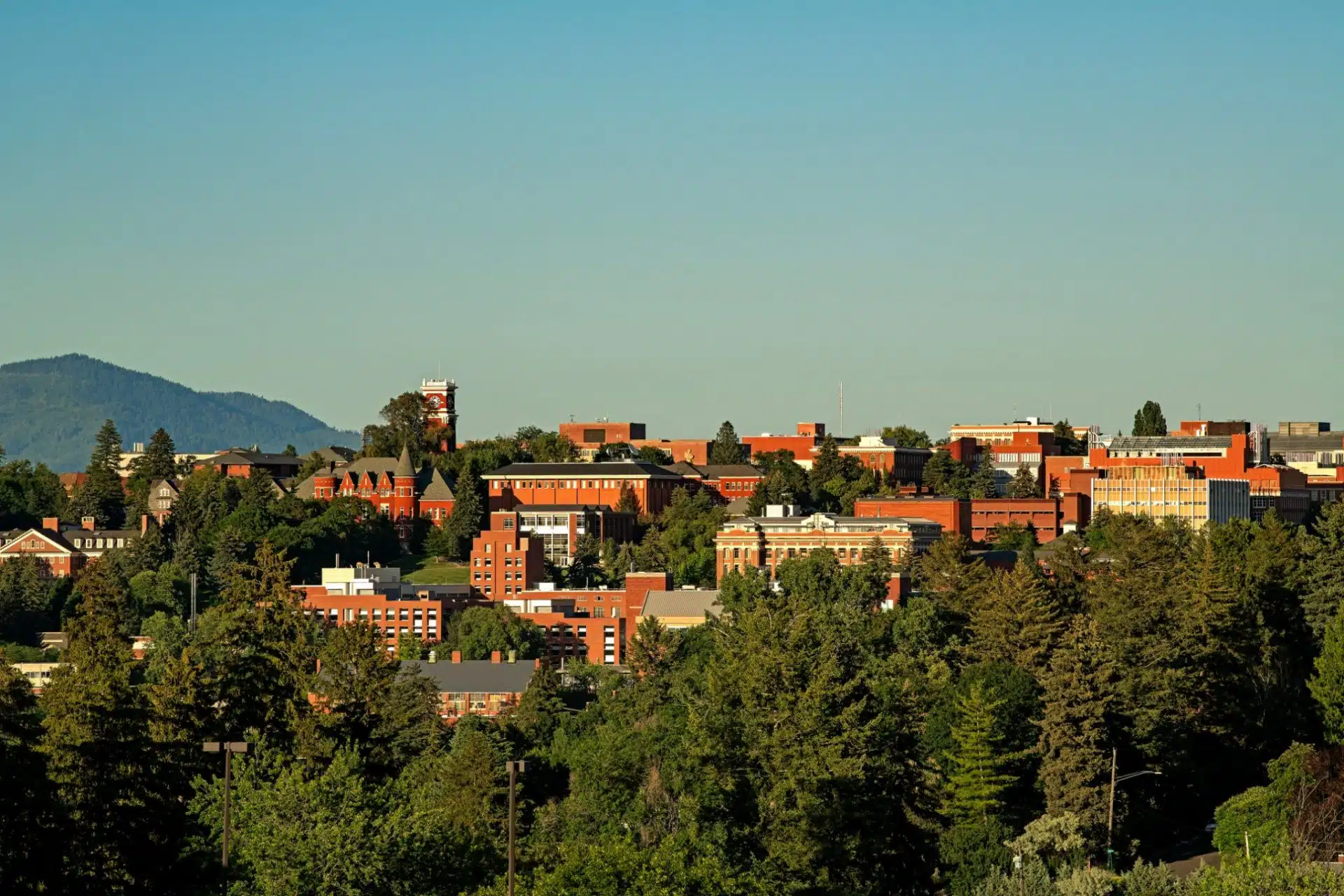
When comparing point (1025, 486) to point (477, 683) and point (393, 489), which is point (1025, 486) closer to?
point (393, 489)

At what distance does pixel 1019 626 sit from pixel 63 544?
88.7m

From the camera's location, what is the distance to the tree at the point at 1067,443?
7613 inches

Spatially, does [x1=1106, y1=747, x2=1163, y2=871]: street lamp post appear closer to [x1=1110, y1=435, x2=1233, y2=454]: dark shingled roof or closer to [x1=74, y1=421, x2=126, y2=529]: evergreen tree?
[x1=1110, y1=435, x2=1233, y2=454]: dark shingled roof

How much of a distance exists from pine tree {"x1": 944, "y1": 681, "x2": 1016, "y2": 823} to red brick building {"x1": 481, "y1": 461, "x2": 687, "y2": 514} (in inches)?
3753

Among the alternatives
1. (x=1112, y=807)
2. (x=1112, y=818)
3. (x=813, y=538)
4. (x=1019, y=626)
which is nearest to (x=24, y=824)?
(x=1112, y=818)

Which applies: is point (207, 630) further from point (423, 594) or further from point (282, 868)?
point (282, 868)

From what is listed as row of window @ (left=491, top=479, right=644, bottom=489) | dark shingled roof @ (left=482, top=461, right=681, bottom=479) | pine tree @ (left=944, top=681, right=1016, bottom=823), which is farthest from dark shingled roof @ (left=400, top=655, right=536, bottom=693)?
pine tree @ (left=944, top=681, right=1016, bottom=823)

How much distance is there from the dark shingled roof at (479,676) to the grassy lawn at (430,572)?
27854mm

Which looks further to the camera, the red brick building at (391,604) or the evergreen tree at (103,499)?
the evergreen tree at (103,499)

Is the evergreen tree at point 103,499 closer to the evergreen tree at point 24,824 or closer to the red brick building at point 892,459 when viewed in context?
the red brick building at point 892,459

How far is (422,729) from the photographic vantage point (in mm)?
92500

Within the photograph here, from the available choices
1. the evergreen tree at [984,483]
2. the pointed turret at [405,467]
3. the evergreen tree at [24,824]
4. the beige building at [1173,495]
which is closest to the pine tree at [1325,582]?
the beige building at [1173,495]

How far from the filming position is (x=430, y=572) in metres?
166

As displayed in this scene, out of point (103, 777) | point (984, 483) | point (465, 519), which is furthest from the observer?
point (984, 483)
